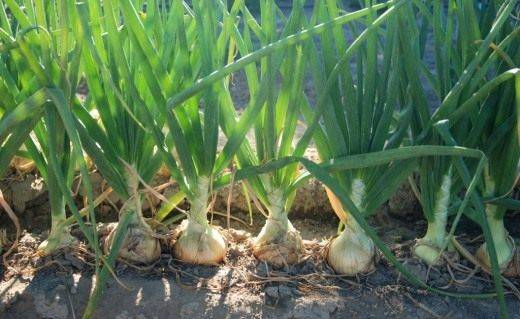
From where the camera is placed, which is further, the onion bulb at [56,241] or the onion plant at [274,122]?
the onion bulb at [56,241]

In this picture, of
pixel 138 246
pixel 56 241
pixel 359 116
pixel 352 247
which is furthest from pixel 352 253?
pixel 56 241

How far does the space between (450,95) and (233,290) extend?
53cm

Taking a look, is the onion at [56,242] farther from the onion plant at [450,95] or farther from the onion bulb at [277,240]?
the onion plant at [450,95]

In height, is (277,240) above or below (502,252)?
above

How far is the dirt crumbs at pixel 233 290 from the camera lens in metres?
1.36

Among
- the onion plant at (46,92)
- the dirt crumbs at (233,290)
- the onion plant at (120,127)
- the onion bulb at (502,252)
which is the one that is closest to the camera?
the onion plant at (46,92)

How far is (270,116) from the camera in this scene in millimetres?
1308

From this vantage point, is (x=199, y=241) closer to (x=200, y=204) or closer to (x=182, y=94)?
(x=200, y=204)

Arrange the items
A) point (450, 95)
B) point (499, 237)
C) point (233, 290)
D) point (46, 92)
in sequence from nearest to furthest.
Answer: point (46, 92) < point (450, 95) < point (233, 290) < point (499, 237)

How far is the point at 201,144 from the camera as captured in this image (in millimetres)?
1356

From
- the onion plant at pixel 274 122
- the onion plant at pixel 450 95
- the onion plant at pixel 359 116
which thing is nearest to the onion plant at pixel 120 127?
the onion plant at pixel 274 122

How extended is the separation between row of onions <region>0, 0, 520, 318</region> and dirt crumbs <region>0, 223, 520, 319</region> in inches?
1.3

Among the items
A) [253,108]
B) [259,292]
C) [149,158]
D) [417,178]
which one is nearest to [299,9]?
→ [253,108]

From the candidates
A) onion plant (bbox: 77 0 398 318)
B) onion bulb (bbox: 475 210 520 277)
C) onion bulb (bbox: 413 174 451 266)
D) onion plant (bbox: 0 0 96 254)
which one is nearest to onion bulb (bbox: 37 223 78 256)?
onion plant (bbox: 0 0 96 254)
